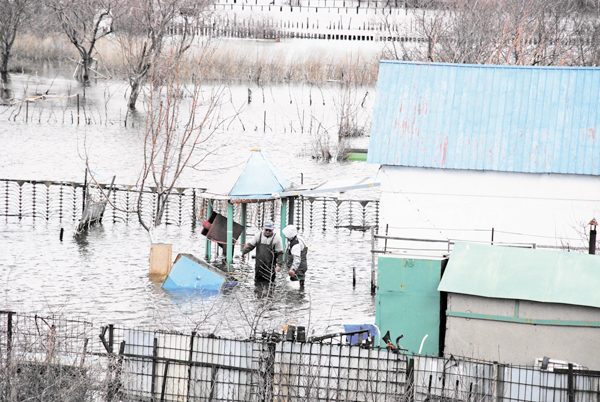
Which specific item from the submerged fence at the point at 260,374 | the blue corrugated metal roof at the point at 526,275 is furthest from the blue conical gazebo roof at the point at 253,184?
the submerged fence at the point at 260,374

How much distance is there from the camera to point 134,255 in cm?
2106

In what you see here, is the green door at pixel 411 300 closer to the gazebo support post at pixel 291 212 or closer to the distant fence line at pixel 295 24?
the gazebo support post at pixel 291 212

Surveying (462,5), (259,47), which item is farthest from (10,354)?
(259,47)

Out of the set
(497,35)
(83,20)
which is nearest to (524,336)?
(497,35)

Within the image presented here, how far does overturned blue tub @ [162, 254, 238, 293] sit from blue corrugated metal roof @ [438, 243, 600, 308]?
754cm

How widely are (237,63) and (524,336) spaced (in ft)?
179

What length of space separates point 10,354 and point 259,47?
73307 millimetres

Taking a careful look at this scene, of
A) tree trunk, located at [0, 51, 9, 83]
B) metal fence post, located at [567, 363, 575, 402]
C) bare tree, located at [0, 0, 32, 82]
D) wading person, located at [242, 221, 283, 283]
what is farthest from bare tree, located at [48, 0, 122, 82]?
metal fence post, located at [567, 363, 575, 402]

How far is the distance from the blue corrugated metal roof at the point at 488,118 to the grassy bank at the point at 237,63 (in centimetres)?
3524

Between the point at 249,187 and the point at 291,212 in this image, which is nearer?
the point at 249,187

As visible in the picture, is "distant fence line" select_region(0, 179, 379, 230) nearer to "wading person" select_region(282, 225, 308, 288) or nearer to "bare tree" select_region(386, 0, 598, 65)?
"wading person" select_region(282, 225, 308, 288)

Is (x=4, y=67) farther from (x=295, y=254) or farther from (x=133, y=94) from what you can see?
(x=295, y=254)

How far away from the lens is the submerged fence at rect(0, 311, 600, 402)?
8.83 meters

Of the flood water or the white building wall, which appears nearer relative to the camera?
the flood water
